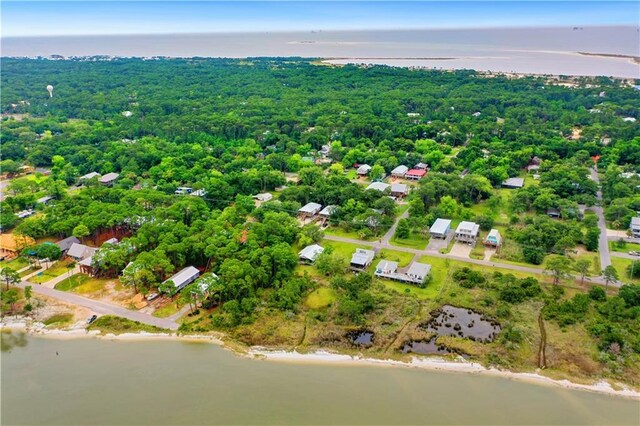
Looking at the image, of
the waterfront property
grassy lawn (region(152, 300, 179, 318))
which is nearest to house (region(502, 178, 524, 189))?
the waterfront property

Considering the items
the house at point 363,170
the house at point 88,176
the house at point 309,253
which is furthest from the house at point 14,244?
the house at point 363,170

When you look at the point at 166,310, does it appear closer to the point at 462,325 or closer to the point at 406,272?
the point at 406,272

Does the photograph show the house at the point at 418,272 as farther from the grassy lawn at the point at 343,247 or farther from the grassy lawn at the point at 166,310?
the grassy lawn at the point at 166,310

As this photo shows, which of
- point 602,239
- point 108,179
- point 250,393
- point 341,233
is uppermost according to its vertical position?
point 108,179

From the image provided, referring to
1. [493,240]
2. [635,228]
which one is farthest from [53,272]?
[635,228]

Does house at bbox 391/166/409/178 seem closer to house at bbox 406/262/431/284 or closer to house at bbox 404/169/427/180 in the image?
house at bbox 404/169/427/180

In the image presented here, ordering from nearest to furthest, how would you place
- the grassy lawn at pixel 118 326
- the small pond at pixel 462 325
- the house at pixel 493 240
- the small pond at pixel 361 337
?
1. the small pond at pixel 361 337
2. the small pond at pixel 462 325
3. the grassy lawn at pixel 118 326
4. the house at pixel 493 240

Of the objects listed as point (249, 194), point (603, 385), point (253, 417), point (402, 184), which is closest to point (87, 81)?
point (249, 194)
